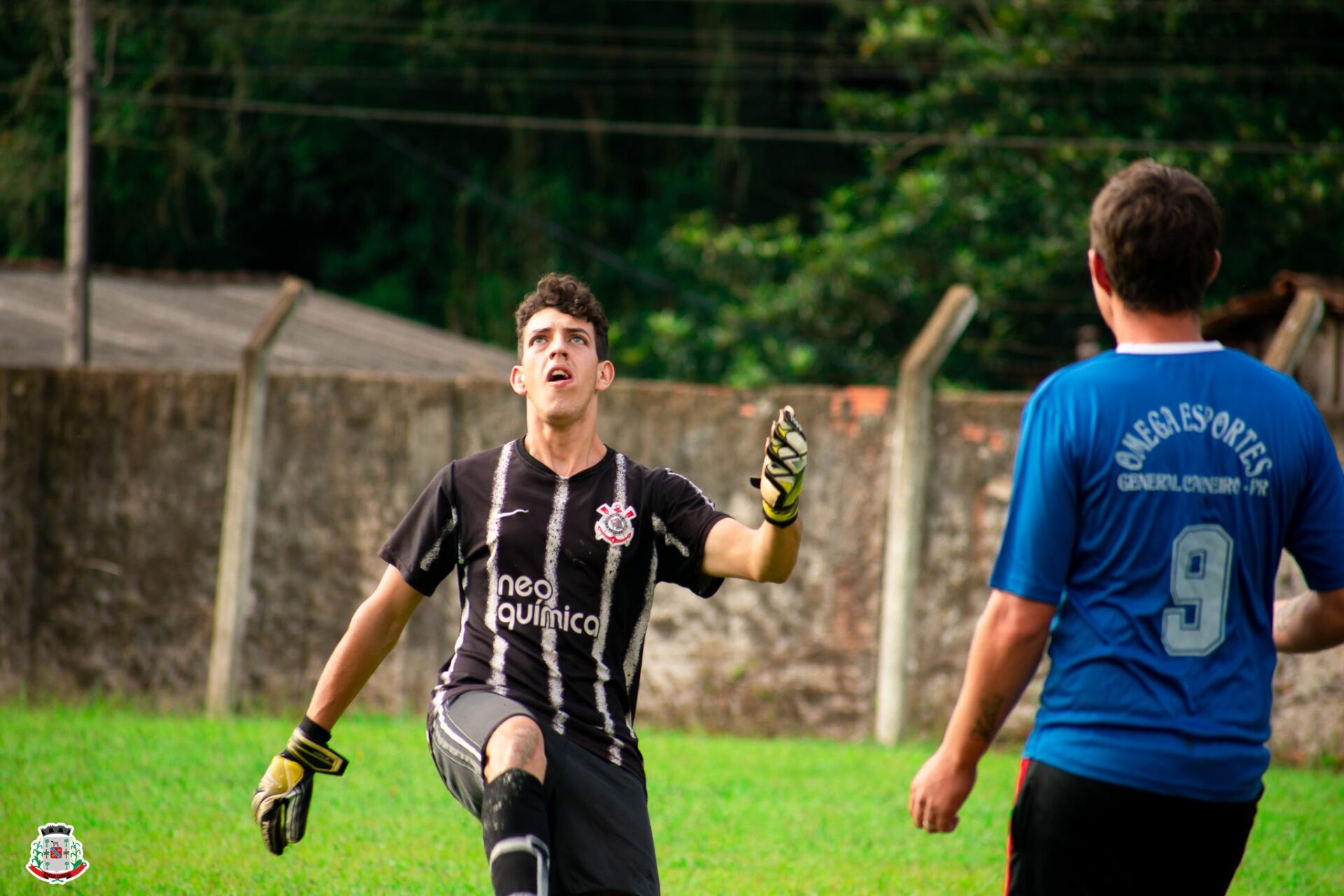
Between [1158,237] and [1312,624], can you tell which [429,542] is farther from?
[1312,624]

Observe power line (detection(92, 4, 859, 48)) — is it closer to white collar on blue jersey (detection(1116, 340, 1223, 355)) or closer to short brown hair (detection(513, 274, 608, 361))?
short brown hair (detection(513, 274, 608, 361))

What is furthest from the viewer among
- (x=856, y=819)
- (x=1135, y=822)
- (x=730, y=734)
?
(x=730, y=734)

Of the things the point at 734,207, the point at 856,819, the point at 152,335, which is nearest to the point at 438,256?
the point at 734,207

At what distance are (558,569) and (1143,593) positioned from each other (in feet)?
5.54

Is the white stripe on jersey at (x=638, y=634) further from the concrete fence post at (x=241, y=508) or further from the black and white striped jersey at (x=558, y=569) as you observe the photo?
the concrete fence post at (x=241, y=508)

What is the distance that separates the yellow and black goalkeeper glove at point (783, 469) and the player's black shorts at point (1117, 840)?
1.02 metres

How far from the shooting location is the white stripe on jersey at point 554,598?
150 inches

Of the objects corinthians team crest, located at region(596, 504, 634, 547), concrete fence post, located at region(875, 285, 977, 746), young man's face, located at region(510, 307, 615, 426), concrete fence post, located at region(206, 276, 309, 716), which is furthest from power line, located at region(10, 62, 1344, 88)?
corinthians team crest, located at region(596, 504, 634, 547)

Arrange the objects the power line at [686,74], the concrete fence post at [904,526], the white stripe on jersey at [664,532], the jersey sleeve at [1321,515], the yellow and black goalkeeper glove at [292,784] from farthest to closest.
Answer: the power line at [686,74]
the concrete fence post at [904,526]
the white stripe on jersey at [664,532]
the yellow and black goalkeeper glove at [292,784]
the jersey sleeve at [1321,515]

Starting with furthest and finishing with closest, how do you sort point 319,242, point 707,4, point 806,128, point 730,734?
point 319,242
point 806,128
point 707,4
point 730,734

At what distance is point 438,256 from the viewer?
26719mm

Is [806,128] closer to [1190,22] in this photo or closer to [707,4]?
[707,4]

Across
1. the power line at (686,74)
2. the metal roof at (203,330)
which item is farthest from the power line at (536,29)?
Result: the metal roof at (203,330)

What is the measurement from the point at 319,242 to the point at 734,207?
9.09m
